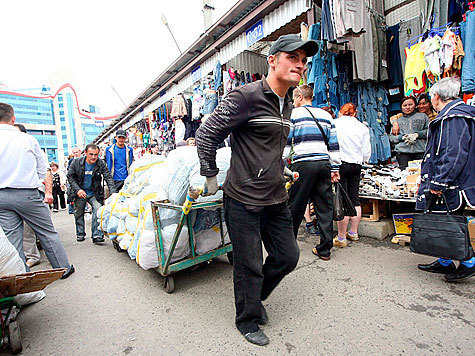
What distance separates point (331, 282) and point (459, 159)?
5.53ft

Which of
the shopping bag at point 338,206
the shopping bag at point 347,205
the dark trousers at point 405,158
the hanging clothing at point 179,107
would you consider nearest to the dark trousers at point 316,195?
the shopping bag at point 338,206

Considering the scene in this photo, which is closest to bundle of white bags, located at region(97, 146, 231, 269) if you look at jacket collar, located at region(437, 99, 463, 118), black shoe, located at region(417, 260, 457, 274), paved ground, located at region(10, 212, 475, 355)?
paved ground, located at region(10, 212, 475, 355)

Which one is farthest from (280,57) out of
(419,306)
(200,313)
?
(419,306)

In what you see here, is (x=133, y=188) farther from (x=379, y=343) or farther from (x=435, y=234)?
(x=435, y=234)

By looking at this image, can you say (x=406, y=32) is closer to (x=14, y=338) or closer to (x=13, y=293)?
(x=13, y=293)

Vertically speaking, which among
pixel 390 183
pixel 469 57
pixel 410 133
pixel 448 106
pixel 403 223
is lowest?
pixel 403 223

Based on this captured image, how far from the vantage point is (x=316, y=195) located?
328 cm

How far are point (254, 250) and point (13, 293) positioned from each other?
187cm

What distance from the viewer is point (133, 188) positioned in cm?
390

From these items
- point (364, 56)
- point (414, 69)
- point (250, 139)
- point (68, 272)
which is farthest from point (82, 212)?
point (414, 69)

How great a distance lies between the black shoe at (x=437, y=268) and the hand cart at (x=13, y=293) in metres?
3.53

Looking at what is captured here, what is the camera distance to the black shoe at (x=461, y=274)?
2.59 m

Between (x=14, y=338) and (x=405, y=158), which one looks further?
(x=405, y=158)

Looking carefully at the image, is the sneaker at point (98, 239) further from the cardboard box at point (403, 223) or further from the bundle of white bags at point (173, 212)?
the cardboard box at point (403, 223)
